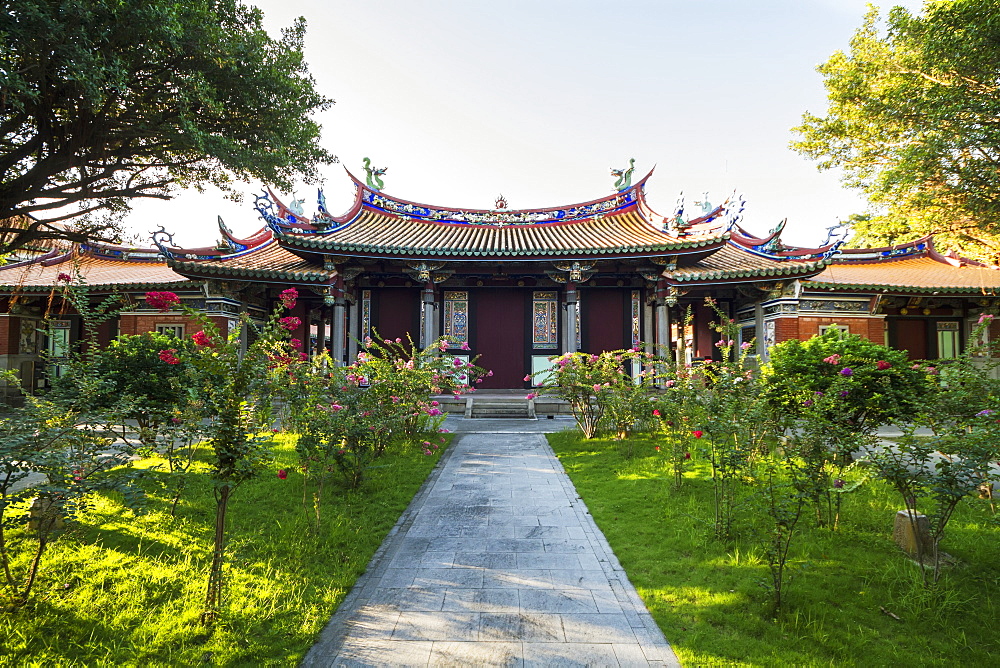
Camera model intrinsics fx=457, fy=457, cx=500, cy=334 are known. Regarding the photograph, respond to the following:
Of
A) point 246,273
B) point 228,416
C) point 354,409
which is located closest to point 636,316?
point 354,409

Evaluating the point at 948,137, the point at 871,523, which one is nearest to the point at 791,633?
the point at 871,523

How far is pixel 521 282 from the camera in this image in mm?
13195

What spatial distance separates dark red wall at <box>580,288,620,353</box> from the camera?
13.2 metres

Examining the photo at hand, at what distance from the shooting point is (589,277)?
12.4 m

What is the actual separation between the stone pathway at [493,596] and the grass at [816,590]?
23 centimetres

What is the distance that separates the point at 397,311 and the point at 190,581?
10359mm

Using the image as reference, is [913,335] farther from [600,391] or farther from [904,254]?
[600,391]

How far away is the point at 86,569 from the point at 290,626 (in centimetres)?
189

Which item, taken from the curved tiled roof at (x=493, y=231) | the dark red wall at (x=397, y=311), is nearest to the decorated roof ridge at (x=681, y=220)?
the curved tiled roof at (x=493, y=231)

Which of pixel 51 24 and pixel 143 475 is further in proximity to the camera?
pixel 51 24

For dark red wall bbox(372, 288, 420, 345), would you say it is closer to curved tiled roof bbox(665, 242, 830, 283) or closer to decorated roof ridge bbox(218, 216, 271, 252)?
decorated roof ridge bbox(218, 216, 271, 252)

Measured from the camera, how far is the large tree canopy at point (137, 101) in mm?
5469

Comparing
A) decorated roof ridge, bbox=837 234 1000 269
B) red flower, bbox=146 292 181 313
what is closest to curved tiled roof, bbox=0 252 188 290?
red flower, bbox=146 292 181 313

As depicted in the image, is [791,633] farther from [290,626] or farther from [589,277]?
[589,277]
